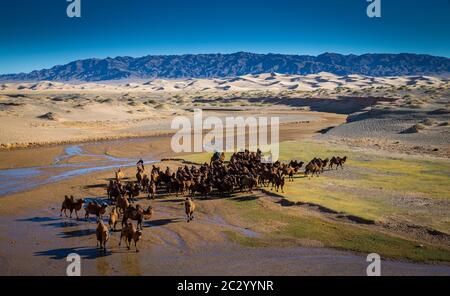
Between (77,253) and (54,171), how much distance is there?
1601cm

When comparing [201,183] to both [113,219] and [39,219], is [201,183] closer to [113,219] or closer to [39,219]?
[113,219]

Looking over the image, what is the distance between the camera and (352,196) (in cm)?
1875

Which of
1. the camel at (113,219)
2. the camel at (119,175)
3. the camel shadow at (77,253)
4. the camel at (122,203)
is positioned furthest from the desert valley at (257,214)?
the camel at (122,203)

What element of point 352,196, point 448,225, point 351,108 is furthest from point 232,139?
point 351,108

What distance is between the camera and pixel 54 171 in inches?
1091

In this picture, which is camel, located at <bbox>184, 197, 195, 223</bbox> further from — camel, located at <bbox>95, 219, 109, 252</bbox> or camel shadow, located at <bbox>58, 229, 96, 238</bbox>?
camel, located at <bbox>95, 219, 109, 252</bbox>

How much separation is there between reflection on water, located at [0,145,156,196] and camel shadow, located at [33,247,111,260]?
385 inches

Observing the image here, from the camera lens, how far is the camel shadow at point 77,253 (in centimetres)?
1280

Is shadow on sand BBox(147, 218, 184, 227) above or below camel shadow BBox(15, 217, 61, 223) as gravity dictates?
above

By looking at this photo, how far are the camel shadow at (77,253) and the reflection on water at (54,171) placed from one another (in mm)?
9769

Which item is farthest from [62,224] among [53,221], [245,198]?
[245,198]

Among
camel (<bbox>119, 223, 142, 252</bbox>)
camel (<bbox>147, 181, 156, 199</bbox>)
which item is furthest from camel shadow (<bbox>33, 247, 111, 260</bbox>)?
camel (<bbox>147, 181, 156, 199</bbox>)

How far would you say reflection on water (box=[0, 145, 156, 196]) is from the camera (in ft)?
77.5
